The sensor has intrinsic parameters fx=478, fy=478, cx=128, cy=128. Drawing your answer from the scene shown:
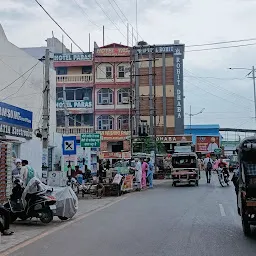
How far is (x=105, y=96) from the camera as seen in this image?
178ft

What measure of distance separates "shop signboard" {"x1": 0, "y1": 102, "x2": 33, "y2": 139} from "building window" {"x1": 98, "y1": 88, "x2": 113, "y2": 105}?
30587 mm

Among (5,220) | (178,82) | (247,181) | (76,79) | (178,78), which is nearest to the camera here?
(247,181)

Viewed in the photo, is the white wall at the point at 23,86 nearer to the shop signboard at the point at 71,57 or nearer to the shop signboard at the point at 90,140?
the shop signboard at the point at 90,140

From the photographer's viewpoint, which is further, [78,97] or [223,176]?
[78,97]

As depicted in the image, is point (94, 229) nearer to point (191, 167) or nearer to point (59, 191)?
point (59, 191)

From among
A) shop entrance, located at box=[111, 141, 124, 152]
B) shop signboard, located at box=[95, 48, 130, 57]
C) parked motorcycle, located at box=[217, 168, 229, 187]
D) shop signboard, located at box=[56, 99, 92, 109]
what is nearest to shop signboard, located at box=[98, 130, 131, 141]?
shop entrance, located at box=[111, 141, 124, 152]

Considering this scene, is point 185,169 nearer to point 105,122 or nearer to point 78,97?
point 105,122

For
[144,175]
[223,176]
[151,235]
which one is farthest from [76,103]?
[151,235]

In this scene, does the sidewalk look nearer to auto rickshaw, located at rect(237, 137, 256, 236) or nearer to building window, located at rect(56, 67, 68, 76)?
auto rickshaw, located at rect(237, 137, 256, 236)

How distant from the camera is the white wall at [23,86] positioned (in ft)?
86.1

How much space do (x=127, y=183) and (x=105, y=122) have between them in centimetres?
2803

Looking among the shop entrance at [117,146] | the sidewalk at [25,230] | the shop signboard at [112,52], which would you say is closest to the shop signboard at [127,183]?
the sidewalk at [25,230]

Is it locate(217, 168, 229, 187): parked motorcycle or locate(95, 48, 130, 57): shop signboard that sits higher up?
locate(95, 48, 130, 57): shop signboard

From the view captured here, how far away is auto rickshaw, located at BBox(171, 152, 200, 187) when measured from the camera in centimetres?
3098
